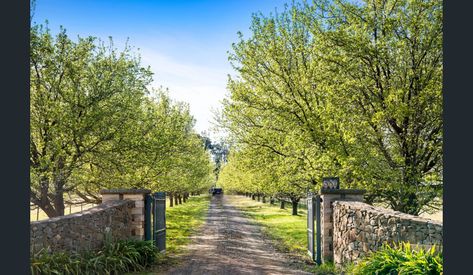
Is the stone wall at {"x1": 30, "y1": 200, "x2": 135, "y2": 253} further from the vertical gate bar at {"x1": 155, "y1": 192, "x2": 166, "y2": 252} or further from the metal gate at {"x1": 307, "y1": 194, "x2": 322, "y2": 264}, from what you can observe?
the metal gate at {"x1": 307, "y1": 194, "x2": 322, "y2": 264}

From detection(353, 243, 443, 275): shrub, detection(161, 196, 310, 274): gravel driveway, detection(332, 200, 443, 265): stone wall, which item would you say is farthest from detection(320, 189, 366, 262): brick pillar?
detection(353, 243, 443, 275): shrub

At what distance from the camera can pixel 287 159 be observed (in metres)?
16.5

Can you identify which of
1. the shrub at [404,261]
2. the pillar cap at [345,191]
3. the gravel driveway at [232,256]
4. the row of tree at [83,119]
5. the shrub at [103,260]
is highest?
the row of tree at [83,119]

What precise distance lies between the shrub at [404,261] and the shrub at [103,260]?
18.0ft

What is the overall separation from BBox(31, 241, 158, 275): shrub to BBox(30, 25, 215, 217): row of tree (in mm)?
4924

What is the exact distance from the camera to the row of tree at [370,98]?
12.4 metres

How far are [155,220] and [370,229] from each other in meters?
6.98

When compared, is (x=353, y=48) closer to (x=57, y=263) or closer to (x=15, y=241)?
(x=57, y=263)

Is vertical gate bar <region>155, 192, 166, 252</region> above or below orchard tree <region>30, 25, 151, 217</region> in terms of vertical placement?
below

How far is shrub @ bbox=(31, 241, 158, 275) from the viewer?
7.36 m

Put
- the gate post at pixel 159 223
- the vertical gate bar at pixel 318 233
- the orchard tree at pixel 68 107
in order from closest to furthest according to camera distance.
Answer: the vertical gate bar at pixel 318 233, the gate post at pixel 159 223, the orchard tree at pixel 68 107

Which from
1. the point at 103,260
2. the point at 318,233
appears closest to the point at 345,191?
the point at 318,233

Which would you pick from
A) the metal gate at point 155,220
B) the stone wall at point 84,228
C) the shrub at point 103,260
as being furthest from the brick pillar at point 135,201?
the shrub at point 103,260

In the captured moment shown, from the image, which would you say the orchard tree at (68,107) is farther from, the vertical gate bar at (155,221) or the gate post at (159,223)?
the vertical gate bar at (155,221)
